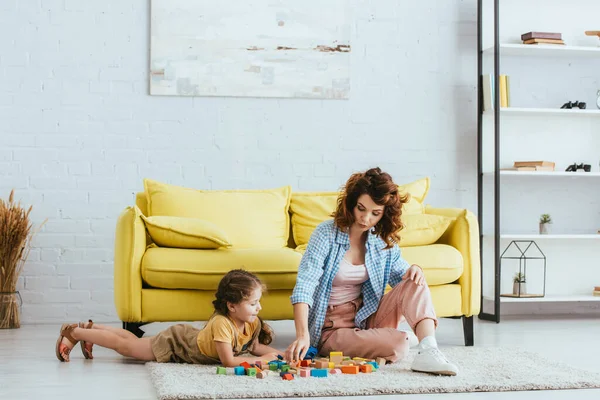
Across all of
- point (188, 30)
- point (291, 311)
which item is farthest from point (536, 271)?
point (188, 30)

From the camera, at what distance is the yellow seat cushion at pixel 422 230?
3.96 metres

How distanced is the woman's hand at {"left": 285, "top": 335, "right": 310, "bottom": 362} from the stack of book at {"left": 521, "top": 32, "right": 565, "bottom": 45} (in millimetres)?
2946

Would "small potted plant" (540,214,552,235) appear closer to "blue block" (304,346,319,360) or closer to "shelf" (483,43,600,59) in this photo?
"shelf" (483,43,600,59)

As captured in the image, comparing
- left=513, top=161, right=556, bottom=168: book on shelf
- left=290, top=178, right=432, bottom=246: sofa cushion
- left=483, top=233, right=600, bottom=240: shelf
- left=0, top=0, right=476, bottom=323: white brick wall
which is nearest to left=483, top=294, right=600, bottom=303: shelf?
left=483, top=233, right=600, bottom=240: shelf

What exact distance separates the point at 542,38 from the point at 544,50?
0.09 metres

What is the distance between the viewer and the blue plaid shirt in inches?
127

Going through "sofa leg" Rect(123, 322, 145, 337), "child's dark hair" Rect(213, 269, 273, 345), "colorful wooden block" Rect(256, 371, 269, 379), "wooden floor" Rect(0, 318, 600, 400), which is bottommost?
"wooden floor" Rect(0, 318, 600, 400)

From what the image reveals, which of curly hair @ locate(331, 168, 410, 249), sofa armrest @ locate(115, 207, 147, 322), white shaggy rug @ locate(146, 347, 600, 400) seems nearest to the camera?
white shaggy rug @ locate(146, 347, 600, 400)

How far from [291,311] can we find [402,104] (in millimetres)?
1976

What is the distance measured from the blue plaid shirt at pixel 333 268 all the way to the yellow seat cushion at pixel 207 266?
394mm

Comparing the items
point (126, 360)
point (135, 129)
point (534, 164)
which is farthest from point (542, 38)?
point (126, 360)

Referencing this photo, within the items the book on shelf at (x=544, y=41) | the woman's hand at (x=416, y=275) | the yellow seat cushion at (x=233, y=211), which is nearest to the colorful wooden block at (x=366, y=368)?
the woman's hand at (x=416, y=275)

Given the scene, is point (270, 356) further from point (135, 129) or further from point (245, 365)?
point (135, 129)

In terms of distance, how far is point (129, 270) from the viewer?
363cm
